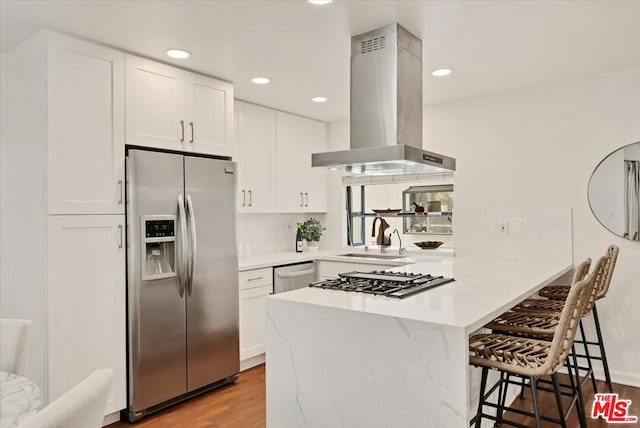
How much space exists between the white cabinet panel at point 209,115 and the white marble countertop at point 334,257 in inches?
38.4

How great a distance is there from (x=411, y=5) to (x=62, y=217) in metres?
2.25

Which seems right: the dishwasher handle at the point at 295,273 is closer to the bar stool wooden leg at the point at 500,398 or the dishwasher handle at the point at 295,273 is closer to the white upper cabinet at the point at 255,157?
the white upper cabinet at the point at 255,157

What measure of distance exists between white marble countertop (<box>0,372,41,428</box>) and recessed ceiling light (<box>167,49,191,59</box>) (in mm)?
2074

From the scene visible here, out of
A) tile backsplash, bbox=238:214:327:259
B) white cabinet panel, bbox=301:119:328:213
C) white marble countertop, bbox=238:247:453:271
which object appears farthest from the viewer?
white cabinet panel, bbox=301:119:328:213

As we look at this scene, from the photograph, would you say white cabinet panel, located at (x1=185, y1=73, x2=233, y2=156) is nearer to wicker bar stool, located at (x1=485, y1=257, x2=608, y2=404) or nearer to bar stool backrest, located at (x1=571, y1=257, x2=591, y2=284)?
wicker bar stool, located at (x1=485, y1=257, x2=608, y2=404)

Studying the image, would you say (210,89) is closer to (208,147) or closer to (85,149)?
(208,147)

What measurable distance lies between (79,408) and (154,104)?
94.7 inches

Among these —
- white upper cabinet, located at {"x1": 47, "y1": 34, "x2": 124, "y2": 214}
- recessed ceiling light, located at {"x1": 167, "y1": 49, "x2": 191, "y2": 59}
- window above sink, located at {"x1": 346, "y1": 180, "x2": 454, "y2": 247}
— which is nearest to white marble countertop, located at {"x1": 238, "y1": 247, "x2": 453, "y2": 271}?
window above sink, located at {"x1": 346, "y1": 180, "x2": 454, "y2": 247}

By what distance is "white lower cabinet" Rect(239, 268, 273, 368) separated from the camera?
3648 millimetres

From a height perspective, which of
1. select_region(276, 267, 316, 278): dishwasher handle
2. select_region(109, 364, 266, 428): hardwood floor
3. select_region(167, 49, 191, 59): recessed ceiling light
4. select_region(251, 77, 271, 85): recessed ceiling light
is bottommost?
select_region(109, 364, 266, 428): hardwood floor

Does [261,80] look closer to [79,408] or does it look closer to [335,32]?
[335,32]

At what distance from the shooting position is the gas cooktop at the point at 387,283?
2241mm

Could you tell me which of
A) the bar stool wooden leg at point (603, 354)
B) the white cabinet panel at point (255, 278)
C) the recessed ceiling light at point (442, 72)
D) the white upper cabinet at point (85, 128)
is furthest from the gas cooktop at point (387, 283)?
the recessed ceiling light at point (442, 72)

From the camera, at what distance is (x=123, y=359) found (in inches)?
A: 112
